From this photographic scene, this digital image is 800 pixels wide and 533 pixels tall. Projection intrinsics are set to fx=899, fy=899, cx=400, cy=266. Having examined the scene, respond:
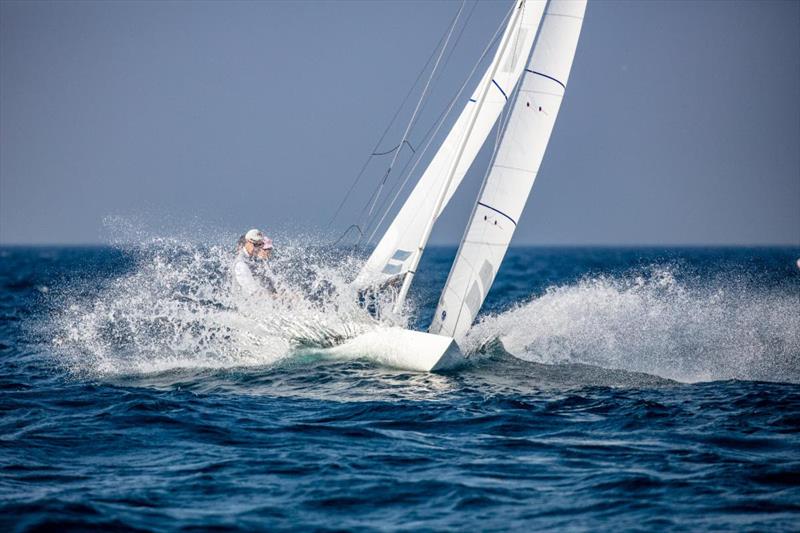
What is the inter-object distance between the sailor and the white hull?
1.52m

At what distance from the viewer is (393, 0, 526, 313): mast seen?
11469mm

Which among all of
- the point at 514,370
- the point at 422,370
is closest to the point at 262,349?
the point at 422,370

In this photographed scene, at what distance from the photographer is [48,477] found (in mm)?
6621

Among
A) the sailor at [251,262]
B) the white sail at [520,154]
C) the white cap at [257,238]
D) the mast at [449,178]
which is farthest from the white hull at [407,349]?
the white cap at [257,238]

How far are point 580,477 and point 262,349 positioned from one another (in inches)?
229

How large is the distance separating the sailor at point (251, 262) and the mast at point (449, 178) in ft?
5.93

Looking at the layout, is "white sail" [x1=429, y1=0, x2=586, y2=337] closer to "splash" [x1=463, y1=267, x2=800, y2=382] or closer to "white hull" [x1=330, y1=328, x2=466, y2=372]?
"white hull" [x1=330, y1=328, x2=466, y2=372]

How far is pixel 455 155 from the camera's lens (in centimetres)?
1170

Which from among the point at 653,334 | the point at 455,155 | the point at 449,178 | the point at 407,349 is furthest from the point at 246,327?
the point at 653,334

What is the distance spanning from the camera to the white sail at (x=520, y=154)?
1136 cm

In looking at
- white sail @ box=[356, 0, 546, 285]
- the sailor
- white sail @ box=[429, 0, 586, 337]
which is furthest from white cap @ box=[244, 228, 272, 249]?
white sail @ box=[429, 0, 586, 337]

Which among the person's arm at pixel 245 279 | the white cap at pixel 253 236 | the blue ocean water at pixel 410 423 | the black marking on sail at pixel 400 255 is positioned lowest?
the blue ocean water at pixel 410 423

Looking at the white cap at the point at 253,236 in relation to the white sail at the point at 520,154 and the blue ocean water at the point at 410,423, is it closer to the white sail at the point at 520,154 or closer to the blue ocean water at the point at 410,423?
the blue ocean water at the point at 410,423

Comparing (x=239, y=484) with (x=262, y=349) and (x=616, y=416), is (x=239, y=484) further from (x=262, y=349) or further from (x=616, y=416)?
(x=262, y=349)
